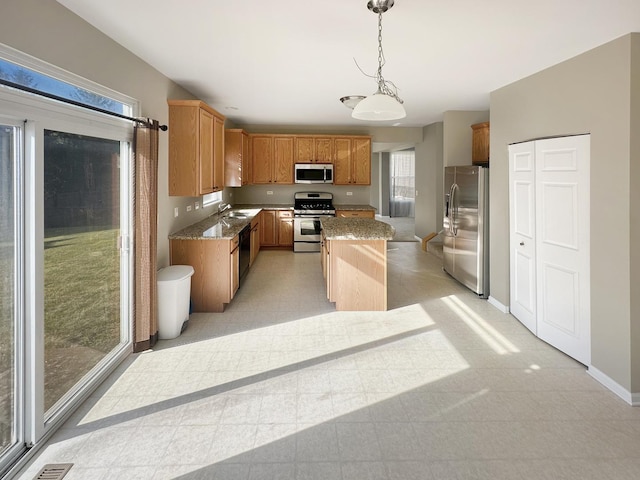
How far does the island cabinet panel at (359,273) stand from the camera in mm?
4828

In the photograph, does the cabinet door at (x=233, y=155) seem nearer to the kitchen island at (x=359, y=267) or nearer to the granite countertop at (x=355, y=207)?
the granite countertop at (x=355, y=207)

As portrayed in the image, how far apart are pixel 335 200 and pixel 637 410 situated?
22.9 feet

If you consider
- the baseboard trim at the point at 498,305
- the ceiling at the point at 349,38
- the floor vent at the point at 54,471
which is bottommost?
the floor vent at the point at 54,471

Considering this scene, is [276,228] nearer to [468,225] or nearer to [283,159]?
[283,159]

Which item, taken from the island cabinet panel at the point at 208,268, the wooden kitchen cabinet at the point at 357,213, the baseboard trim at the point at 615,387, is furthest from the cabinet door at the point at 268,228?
the baseboard trim at the point at 615,387

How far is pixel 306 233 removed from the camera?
8469mm

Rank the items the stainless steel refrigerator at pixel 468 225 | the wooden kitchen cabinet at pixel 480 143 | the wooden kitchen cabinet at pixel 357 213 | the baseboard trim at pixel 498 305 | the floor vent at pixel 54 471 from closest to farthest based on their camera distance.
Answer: the floor vent at pixel 54 471, the baseboard trim at pixel 498 305, the stainless steel refrigerator at pixel 468 225, the wooden kitchen cabinet at pixel 480 143, the wooden kitchen cabinet at pixel 357 213

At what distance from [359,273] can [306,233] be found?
3698mm

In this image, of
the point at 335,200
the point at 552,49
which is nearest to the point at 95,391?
the point at 552,49

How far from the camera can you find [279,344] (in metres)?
3.92

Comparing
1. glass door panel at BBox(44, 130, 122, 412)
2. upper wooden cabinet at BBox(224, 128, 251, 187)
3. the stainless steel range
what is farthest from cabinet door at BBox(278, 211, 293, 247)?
glass door panel at BBox(44, 130, 122, 412)

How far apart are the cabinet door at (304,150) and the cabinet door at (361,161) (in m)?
0.84

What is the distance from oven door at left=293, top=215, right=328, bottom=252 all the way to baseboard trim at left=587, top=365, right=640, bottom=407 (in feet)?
18.5

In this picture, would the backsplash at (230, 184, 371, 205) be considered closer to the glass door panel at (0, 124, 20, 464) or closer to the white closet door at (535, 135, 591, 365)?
the white closet door at (535, 135, 591, 365)
